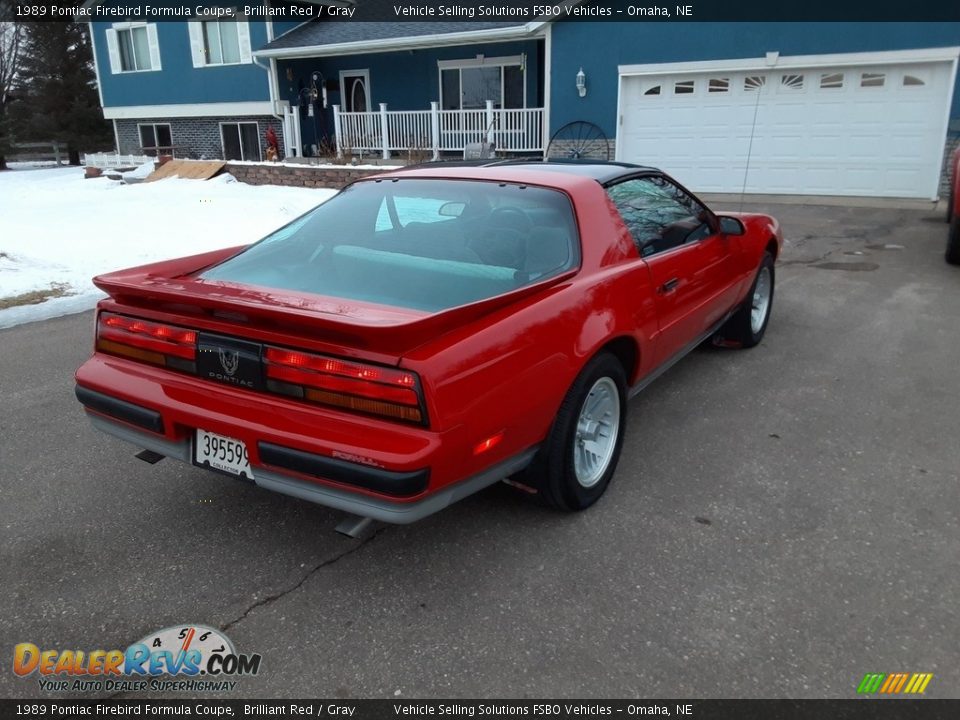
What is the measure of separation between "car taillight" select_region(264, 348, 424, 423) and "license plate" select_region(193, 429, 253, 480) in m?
0.27

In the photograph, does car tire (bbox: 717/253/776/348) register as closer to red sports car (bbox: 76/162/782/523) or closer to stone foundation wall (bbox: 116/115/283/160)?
red sports car (bbox: 76/162/782/523)

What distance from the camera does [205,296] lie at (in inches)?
103

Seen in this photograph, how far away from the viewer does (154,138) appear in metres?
23.4

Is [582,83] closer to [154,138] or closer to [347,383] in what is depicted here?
[347,383]

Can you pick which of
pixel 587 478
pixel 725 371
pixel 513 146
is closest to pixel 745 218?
pixel 725 371

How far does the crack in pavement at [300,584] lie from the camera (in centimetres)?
250

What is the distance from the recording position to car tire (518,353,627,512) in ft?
9.47

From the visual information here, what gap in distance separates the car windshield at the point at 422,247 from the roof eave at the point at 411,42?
1309 centimetres

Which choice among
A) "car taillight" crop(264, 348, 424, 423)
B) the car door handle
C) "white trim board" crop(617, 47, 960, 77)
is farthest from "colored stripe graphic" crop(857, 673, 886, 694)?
"white trim board" crop(617, 47, 960, 77)

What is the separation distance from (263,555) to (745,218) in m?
4.11

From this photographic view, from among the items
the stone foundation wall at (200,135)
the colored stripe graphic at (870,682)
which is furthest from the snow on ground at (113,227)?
the colored stripe graphic at (870,682)

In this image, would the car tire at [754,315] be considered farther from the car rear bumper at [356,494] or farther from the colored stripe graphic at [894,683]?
the colored stripe graphic at [894,683]

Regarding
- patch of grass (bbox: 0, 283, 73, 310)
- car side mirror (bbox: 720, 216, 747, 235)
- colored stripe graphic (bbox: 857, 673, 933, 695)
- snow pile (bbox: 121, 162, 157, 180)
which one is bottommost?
colored stripe graphic (bbox: 857, 673, 933, 695)

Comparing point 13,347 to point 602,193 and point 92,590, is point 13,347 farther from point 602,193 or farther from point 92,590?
point 602,193
